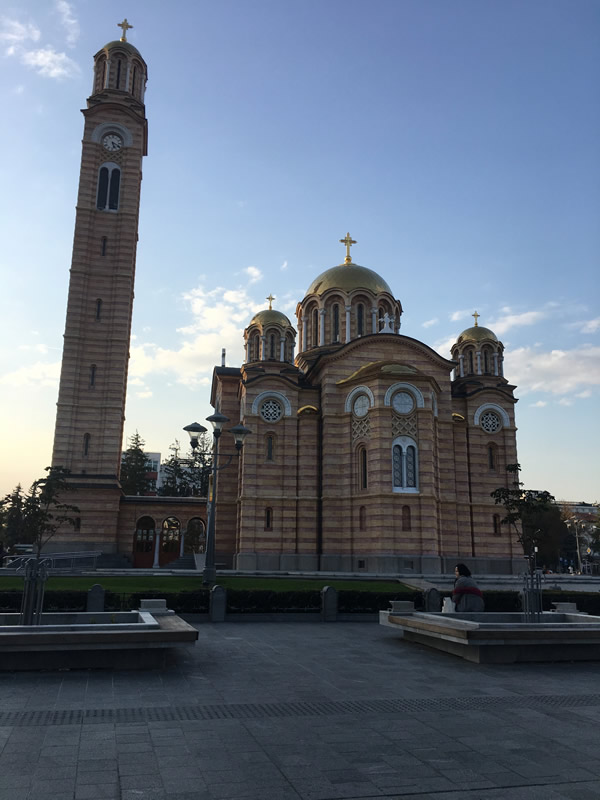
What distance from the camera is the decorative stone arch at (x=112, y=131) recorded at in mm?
38438

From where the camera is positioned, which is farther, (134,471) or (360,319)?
(134,471)

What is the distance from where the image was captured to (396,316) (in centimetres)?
4009

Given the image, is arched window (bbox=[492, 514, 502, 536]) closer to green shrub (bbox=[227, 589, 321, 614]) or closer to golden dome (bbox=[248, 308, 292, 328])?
golden dome (bbox=[248, 308, 292, 328])

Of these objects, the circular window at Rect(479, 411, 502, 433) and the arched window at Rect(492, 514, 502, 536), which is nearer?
the arched window at Rect(492, 514, 502, 536)

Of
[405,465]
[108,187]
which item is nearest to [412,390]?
[405,465]

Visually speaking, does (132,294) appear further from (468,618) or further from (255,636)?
(468,618)

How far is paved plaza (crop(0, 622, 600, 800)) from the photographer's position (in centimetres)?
502

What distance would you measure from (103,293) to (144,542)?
15350 millimetres

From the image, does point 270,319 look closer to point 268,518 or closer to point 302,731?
point 268,518

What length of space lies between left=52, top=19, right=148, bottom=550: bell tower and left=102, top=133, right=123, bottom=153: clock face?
6cm

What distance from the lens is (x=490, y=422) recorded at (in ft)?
120

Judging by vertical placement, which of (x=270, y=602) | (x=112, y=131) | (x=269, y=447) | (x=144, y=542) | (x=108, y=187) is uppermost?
(x=112, y=131)

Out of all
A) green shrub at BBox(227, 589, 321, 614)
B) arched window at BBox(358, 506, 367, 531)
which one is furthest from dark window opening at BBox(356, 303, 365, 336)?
green shrub at BBox(227, 589, 321, 614)

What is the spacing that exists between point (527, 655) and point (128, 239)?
3291 centimetres
